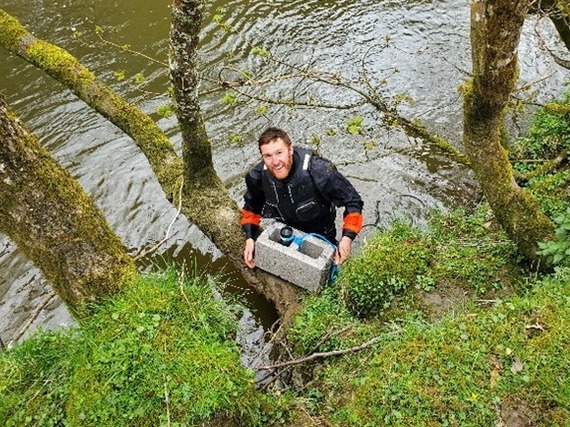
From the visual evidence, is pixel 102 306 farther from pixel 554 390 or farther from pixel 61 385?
pixel 554 390

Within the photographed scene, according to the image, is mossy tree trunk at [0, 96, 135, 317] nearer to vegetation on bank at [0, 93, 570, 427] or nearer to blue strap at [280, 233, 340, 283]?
vegetation on bank at [0, 93, 570, 427]

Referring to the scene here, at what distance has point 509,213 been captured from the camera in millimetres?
4848

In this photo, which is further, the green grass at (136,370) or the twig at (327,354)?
the twig at (327,354)

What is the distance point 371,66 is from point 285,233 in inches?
247

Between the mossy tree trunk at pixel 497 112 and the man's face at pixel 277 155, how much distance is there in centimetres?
159

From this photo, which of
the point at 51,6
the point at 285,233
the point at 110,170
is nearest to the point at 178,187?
the point at 285,233

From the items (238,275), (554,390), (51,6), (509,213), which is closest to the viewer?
(554,390)

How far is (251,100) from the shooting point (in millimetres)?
6395

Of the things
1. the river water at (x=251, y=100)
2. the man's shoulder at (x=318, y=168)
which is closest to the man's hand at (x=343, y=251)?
the man's shoulder at (x=318, y=168)

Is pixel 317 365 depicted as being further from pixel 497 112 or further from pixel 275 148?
pixel 497 112

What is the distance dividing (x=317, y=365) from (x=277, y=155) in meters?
1.89

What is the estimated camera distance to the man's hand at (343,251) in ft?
17.4

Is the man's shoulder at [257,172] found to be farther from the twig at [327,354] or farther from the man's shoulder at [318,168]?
A: the twig at [327,354]

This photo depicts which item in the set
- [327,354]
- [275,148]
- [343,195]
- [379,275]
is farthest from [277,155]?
[327,354]
